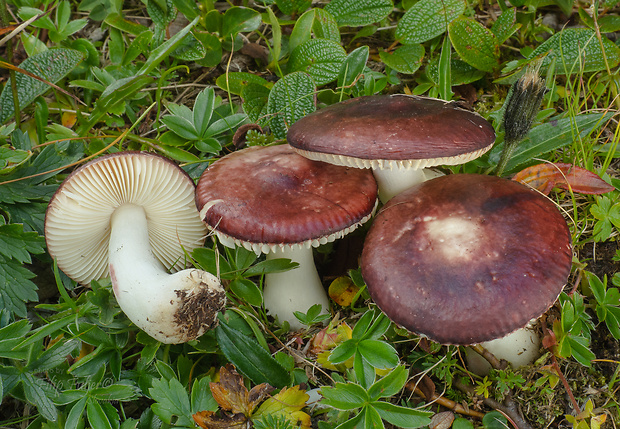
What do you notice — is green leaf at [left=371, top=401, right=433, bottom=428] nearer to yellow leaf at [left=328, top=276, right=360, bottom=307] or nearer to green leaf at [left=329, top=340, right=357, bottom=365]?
green leaf at [left=329, top=340, right=357, bottom=365]

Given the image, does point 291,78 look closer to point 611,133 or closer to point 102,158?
point 102,158

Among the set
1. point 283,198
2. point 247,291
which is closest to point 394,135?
point 283,198

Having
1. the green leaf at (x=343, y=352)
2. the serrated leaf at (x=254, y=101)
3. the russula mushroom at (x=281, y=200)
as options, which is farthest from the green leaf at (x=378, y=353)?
the serrated leaf at (x=254, y=101)

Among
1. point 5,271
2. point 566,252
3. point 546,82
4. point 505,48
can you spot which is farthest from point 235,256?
point 505,48

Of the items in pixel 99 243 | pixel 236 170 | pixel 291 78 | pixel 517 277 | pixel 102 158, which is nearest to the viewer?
pixel 517 277

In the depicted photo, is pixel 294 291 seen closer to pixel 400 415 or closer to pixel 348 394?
pixel 348 394

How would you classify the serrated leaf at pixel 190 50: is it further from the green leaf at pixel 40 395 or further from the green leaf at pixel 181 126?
the green leaf at pixel 40 395

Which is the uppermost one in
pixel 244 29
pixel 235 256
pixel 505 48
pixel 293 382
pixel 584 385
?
pixel 244 29
